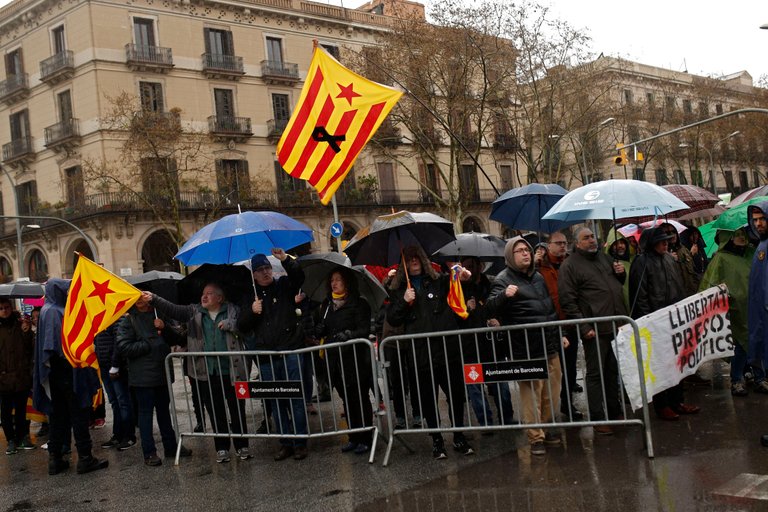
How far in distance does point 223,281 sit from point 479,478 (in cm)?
335

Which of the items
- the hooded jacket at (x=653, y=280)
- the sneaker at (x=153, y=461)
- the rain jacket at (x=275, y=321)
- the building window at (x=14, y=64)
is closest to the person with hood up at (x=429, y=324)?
the rain jacket at (x=275, y=321)

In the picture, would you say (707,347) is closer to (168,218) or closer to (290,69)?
(168,218)

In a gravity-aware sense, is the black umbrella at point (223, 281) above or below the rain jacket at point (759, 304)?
above

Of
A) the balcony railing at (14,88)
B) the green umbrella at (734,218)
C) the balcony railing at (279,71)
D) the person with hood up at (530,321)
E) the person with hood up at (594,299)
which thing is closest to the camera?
the person with hood up at (530,321)

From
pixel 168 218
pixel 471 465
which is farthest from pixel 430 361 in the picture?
pixel 168 218

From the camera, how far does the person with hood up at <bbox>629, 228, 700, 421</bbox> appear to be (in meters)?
7.29

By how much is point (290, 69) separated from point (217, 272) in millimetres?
32430

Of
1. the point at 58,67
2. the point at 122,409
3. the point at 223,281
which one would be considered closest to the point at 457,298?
the point at 223,281

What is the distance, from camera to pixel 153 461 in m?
7.31

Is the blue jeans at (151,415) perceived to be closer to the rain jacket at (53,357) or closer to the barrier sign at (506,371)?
the rain jacket at (53,357)

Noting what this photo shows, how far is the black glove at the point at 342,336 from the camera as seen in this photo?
7088 millimetres

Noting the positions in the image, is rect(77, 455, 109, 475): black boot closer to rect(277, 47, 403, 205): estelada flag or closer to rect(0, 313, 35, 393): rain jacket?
rect(0, 313, 35, 393): rain jacket

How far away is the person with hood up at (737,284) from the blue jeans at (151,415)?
227 inches

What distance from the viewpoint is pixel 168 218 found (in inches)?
1313
